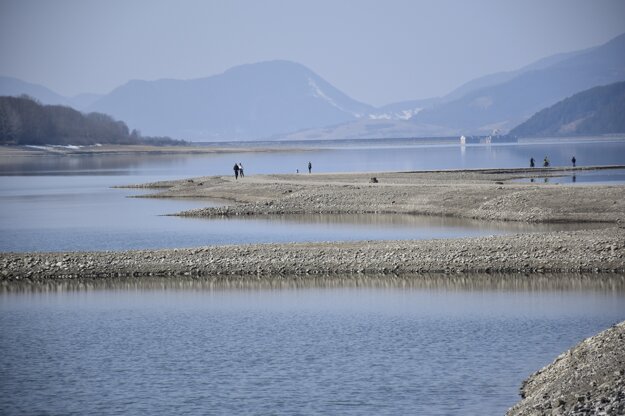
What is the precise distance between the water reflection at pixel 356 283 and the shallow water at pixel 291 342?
0.37ft

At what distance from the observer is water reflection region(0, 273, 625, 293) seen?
3684cm

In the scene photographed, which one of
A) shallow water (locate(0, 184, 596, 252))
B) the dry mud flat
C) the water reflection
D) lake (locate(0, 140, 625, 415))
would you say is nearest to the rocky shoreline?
the water reflection

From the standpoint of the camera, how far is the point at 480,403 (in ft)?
72.8

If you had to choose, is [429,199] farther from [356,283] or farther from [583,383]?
[583,383]

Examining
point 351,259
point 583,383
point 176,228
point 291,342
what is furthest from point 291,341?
point 176,228

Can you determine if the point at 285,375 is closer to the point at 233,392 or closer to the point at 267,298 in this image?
the point at 233,392

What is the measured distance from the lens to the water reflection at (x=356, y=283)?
36844mm

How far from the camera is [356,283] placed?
38.4 meters

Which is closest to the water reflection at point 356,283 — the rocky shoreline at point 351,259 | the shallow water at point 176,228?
the rocky shoreline at point 351,259

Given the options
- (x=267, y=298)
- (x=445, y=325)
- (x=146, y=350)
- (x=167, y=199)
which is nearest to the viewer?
(x=146, y=350)

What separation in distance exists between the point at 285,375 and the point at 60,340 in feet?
26.5

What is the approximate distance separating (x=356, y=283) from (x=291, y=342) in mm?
10002

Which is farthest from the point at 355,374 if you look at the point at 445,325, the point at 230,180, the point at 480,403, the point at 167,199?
the point at 230,180

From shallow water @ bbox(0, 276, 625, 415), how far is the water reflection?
11 cm
